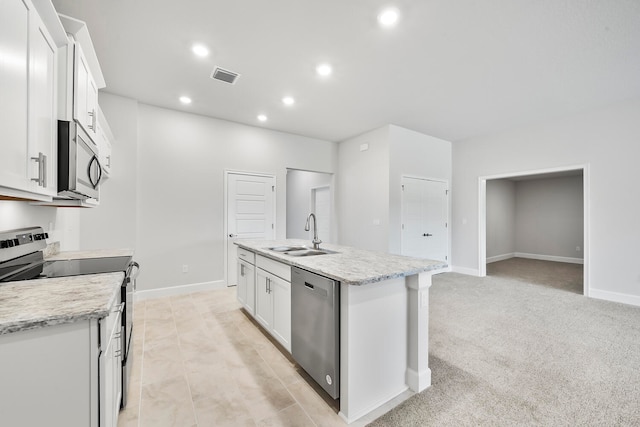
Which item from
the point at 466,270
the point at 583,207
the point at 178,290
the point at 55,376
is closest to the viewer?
the point at 55,376

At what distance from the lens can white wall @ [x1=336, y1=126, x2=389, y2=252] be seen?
4.84m

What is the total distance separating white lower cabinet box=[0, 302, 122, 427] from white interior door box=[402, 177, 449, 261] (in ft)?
15.4

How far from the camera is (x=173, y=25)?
7.52 ft

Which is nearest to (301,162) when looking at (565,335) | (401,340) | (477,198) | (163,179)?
(163,179)

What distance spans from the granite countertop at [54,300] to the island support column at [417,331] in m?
1.76

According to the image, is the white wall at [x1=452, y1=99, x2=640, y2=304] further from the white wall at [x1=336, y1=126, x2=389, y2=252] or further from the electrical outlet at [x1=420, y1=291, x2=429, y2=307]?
the electrical outlet at [x1=420, y1=291, x2=429, y2=307]

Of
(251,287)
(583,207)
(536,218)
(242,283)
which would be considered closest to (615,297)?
(583,207)

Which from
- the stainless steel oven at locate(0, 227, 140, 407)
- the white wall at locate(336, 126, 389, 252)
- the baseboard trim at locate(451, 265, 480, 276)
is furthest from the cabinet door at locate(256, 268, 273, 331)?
the baseboard trim at locate(451, 265, 480, 276)

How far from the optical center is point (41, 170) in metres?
1.26

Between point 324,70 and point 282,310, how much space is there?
2651 millimetres

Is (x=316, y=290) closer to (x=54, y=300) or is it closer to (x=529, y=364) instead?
(x=54, y=300)

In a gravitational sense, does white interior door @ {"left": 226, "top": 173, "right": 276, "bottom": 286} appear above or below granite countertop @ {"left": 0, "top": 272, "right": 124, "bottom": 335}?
above

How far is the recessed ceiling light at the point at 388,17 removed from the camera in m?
2.13

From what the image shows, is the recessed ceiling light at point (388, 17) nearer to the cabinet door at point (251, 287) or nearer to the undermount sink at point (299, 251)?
the undermount sink at point (299, 251)
